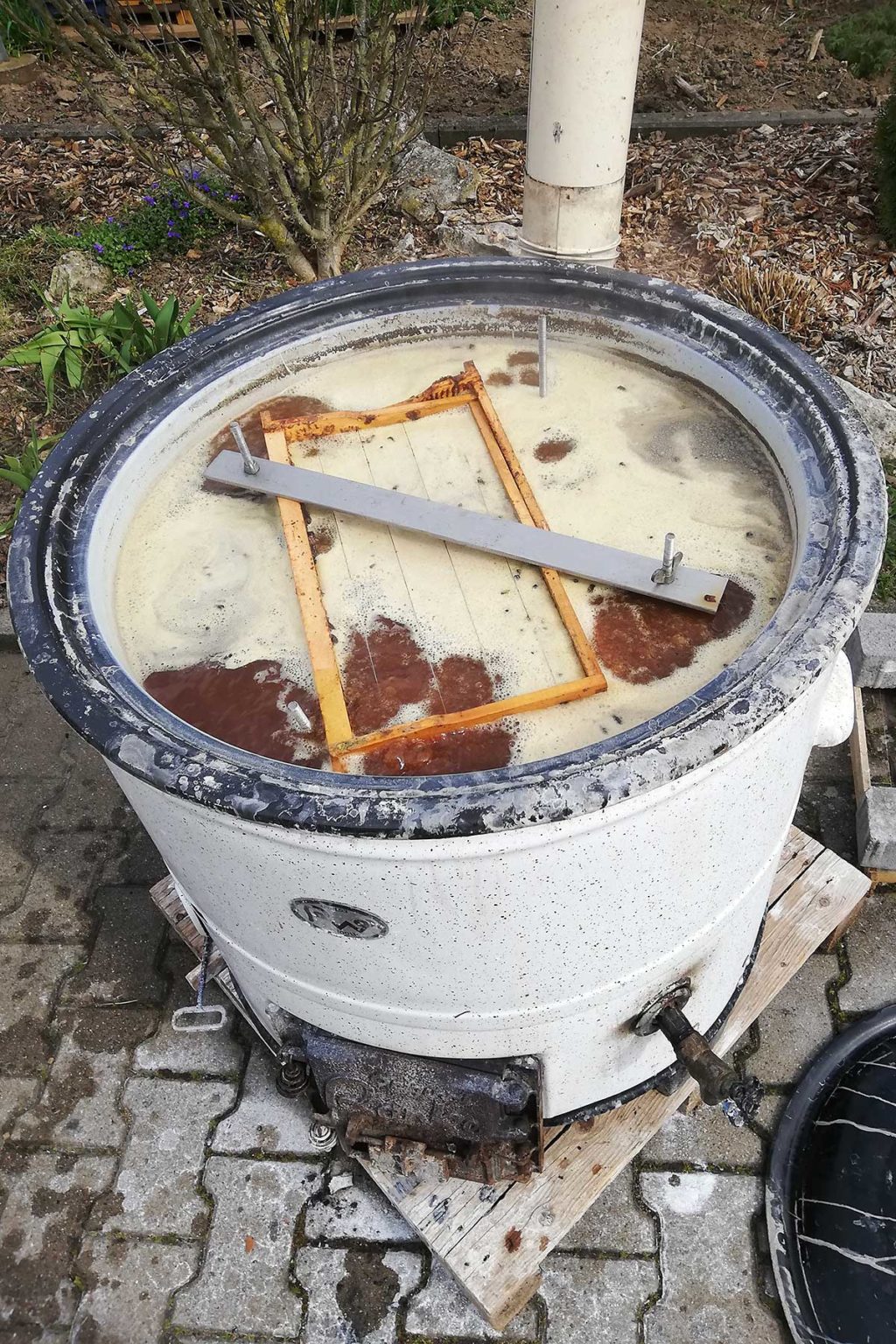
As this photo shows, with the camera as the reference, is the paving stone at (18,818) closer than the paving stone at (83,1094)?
No

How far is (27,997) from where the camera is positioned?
9.21 feet

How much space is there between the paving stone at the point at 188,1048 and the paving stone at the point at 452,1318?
74 cm

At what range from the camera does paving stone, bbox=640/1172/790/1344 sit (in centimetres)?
219

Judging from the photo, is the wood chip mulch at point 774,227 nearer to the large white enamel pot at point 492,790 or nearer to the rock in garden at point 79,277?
the rock in garden at point 79,277

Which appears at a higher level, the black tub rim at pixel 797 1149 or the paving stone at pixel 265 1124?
the black tub rim at pixel 797 1149

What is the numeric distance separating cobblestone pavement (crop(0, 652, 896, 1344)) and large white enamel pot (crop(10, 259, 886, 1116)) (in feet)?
1.43

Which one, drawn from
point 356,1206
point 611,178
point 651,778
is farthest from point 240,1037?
point 611,178

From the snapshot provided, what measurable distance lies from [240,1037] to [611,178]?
2702 millimetres

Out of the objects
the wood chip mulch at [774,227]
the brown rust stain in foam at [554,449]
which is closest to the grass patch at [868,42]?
the wood chip mulch at [774,227]

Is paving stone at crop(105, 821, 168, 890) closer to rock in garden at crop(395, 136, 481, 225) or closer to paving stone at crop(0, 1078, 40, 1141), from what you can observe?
paving stone at crop(0, 1078, 40, 1141)

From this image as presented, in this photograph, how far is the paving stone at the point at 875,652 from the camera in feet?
10.3

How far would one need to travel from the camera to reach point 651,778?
1.25 m

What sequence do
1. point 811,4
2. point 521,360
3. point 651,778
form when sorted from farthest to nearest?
point 811,4, point 521,360, point 651,778

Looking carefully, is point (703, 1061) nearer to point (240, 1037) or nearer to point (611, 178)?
point (240, 1037)
